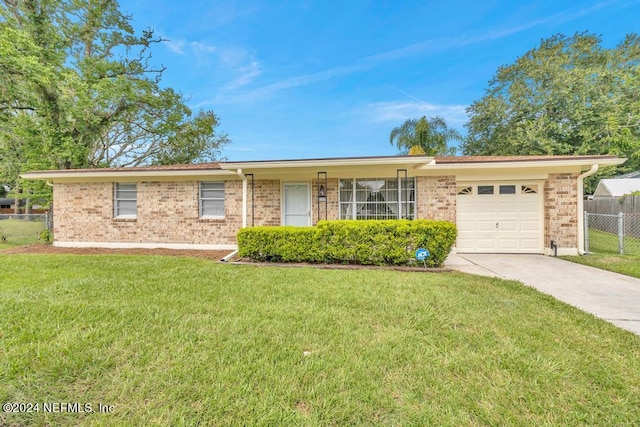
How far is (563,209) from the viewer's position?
828cm

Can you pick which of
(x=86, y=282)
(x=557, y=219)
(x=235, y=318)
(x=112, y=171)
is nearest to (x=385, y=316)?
(x=235, y=318)

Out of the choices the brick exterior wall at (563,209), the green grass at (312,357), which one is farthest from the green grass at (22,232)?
the brick exterior wall at (563,209)

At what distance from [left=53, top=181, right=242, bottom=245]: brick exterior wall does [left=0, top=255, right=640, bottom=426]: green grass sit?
5.06m

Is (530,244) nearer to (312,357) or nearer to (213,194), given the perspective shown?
(312,357)

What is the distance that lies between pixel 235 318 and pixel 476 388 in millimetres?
2611

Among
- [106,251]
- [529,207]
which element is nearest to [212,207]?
[106,251]

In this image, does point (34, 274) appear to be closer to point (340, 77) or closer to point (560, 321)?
point (560, 321)

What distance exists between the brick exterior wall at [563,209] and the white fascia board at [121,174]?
9.85 meters

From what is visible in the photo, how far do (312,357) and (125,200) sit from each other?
10.3m

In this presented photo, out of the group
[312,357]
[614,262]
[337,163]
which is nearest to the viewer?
[312,357]

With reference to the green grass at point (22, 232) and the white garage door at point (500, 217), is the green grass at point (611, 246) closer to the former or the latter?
the white garage door at point (500, 217)

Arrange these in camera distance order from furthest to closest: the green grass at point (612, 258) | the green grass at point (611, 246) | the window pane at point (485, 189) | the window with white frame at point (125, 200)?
1. the window with white frame at point (125, 200)
2. the window pane at point (485, 189)
3. the green grass at point (611, 246)
4. the green grass at point (612, 258)

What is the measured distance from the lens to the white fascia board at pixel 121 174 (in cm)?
924

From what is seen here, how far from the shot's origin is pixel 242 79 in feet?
50.6
